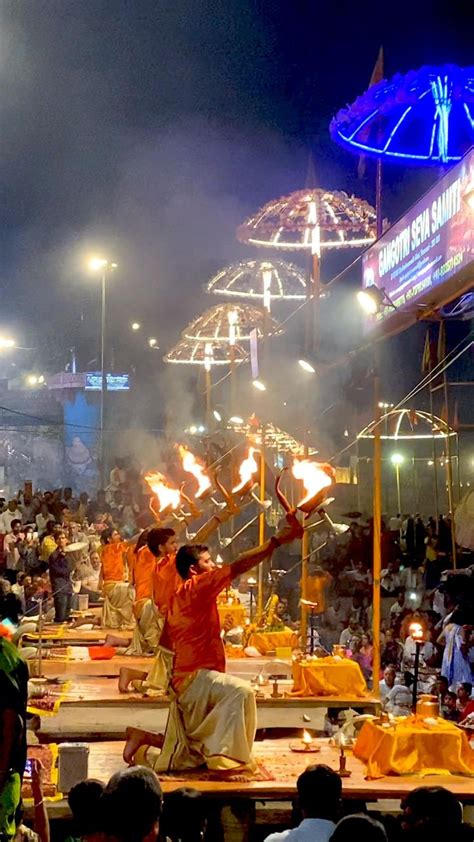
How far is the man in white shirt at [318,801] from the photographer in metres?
5.64

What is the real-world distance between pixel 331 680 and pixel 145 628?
12.5 feet

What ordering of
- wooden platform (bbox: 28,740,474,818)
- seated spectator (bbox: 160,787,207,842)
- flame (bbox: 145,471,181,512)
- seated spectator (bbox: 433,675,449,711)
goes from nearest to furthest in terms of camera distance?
1. seated spectator (bbox: 160,787,207,842)
2. wooden platform (bbox: 28,740,474,818)
3. seated spectator (bbox: 433,675,449,711)
4. flame (bbox: 145,471,181,512)

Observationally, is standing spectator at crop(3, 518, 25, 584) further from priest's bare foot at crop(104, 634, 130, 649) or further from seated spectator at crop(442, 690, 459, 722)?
seated spectator at crop(442, 690, 459, 722)

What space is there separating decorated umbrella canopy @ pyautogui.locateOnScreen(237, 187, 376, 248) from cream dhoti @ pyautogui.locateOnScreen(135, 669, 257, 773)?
881 cm

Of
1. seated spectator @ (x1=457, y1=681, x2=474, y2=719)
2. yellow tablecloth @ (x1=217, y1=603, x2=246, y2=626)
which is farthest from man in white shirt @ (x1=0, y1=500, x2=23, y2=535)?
seated spectator @ (x1=457, y1=681, x2=474, y2=719)

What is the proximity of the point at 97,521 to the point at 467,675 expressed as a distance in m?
18.0

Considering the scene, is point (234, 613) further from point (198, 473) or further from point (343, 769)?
point (343, 769)

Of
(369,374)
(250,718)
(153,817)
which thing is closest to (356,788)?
(250,718)

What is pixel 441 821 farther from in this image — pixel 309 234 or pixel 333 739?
pixel 309 234

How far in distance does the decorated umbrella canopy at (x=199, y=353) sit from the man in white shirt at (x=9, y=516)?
6.31m

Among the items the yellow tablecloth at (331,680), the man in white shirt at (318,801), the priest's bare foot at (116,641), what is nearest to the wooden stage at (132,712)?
the yellow tablecloth at (331,680)

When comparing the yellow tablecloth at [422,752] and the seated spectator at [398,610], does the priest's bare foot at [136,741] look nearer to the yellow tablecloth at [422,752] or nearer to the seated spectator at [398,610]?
the yellow tablecloth at [422,752]

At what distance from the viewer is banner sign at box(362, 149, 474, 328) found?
902cm

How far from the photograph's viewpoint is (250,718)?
8.38 metres
